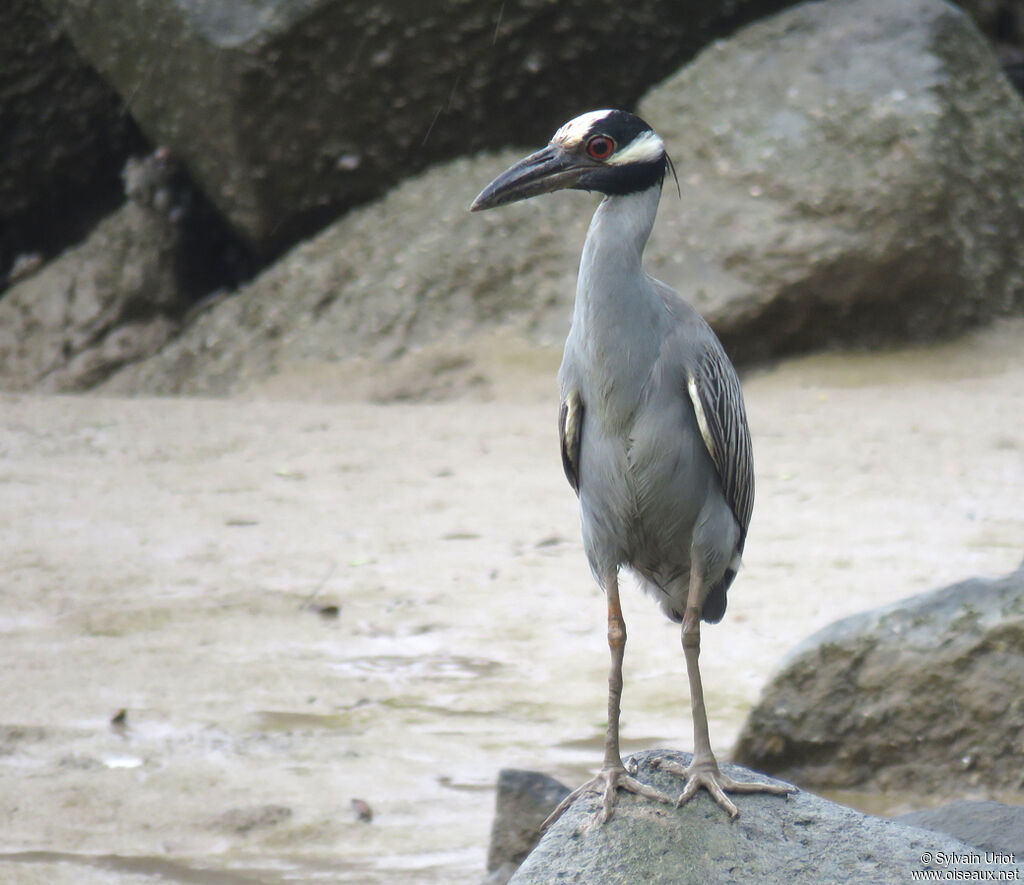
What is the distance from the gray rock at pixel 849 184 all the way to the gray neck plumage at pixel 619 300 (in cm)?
694

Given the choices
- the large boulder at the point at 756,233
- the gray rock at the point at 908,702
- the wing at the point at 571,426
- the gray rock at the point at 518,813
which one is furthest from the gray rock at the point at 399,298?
the wing at the point at 571,426

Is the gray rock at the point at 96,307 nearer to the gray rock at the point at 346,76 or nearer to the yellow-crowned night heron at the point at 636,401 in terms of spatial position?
the gray rock at the point at 346,76

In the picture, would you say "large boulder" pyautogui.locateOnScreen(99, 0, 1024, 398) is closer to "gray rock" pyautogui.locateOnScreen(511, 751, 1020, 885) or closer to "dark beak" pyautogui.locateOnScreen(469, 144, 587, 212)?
"dark beak" pyautogui.locateOnScreen(469, 144, 587, 212)

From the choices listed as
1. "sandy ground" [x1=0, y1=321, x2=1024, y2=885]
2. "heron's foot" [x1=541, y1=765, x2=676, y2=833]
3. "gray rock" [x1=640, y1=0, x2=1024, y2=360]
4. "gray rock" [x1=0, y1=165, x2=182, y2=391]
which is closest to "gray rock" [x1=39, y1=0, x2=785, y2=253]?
"gray rock" [x1=0, y1=165, x2=182, y2=391]

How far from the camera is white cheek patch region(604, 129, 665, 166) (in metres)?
3.13

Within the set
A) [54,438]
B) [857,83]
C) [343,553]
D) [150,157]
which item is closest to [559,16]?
[857,83]

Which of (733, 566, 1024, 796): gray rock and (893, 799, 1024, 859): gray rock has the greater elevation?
(893, 799, 1024, 859): gray rock

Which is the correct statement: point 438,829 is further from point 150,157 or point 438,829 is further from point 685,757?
point 150,157

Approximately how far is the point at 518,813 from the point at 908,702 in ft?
4.04

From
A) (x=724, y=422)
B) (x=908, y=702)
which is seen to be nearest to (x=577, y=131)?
(x=724, y=422)

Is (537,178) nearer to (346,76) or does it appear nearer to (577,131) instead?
(577,131)

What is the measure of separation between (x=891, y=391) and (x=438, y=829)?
6.25 m

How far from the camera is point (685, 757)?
330cm

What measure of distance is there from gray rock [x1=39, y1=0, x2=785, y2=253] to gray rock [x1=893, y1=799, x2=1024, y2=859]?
896cm
